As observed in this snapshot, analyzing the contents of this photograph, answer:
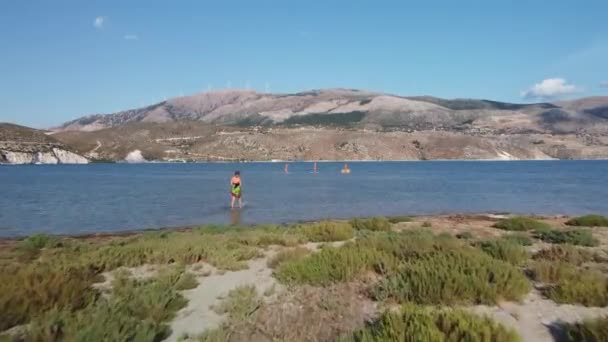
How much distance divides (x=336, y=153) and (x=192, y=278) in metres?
148

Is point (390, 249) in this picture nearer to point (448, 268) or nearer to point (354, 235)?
point (448, 268)

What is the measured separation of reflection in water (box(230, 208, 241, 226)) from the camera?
73.7 ft

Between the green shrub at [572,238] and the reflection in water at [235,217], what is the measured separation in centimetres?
1224

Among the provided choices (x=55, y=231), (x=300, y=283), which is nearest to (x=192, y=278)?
(x=300, y=283)

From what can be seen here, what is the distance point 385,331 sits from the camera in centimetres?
486

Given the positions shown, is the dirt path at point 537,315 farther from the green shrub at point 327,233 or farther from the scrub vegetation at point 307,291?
the green shrub at point 327,233

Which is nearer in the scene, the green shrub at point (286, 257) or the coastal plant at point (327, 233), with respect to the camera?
the green shrub at point (286, 257)

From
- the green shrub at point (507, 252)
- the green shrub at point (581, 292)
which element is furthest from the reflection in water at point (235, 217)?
the green shrub at point (581, 292)

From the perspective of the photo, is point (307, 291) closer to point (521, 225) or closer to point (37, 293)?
point (37, 293)

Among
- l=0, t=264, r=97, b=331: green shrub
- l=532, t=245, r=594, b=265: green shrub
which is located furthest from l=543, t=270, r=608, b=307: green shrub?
l=0, t=264, r=97, b=331: green shrub

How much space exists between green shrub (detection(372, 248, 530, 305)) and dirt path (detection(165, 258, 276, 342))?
1897mm

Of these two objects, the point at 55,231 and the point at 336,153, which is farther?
the point at 336,153

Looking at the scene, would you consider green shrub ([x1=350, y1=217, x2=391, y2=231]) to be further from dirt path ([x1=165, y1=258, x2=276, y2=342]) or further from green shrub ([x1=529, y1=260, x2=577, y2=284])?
green shrub ([x1=529, y1=260, x2=577, y2=284])

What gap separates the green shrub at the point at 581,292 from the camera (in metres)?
6.71
